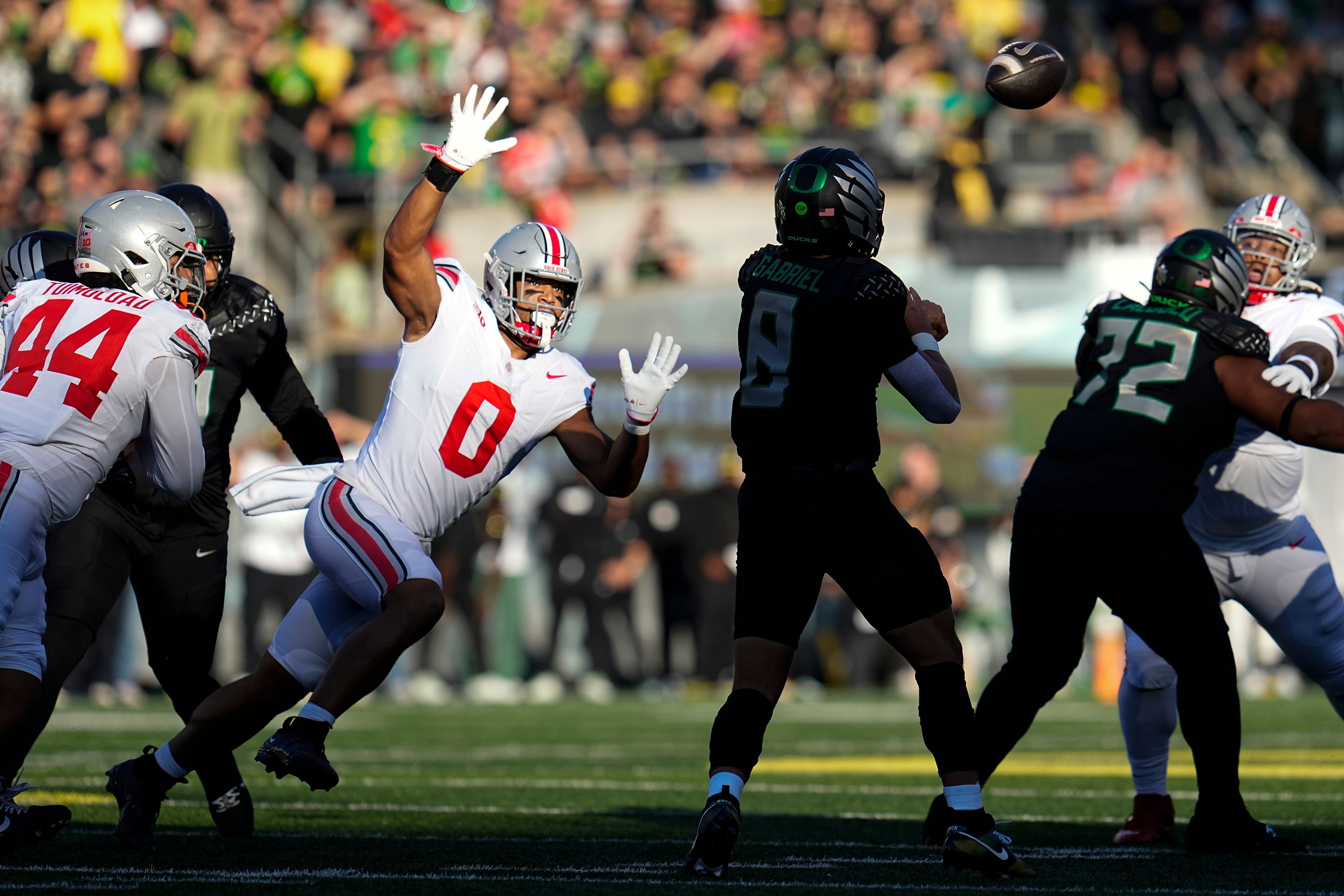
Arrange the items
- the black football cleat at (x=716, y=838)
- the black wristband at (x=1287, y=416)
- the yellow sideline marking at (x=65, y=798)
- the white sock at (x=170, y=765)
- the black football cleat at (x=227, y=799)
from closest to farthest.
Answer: the black football cleat at (x=716, y=838) → the black wristband at (x=1287, y=416) → the white sock at (x=170, y=765) → the black football cleat at (x=227, y=799) → the yellow sideline marking at (x=65, y=798)

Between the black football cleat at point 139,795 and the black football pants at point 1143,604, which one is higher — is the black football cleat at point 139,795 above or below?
below

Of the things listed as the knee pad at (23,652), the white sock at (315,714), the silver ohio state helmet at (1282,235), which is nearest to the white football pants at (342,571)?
the white sock at (315,714)

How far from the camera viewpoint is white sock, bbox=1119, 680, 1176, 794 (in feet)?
20.1

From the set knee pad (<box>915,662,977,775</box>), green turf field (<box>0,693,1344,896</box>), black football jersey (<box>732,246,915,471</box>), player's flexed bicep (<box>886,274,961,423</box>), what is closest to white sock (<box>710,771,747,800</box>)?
green turf field (<box>0,693,1344,896</box>)

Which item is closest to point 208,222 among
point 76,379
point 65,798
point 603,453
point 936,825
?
point 76,379

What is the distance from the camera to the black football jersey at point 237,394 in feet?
20.1

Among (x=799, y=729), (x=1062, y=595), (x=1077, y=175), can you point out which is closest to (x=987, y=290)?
(x=1077, y=175)

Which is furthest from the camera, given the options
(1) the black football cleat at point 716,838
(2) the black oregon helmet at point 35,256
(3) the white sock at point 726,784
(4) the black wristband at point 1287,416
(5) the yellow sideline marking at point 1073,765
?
(5) the yellow sideline marking at point 1073,765

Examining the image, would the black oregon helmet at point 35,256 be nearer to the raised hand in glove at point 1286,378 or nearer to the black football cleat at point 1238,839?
the raised hand in glove at point 1286,378

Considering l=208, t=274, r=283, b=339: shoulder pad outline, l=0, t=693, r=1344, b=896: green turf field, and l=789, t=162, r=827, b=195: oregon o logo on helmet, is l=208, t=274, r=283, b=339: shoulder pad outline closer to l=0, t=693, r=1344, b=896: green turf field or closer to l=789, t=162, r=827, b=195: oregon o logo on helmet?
l=0, t=693, r=1344, b=896: green turf field

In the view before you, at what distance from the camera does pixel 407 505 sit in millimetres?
5332

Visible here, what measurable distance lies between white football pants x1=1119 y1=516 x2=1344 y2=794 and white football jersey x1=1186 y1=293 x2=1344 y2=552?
0.05 m

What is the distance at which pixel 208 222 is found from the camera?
6.04m

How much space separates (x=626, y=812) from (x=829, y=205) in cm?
267
